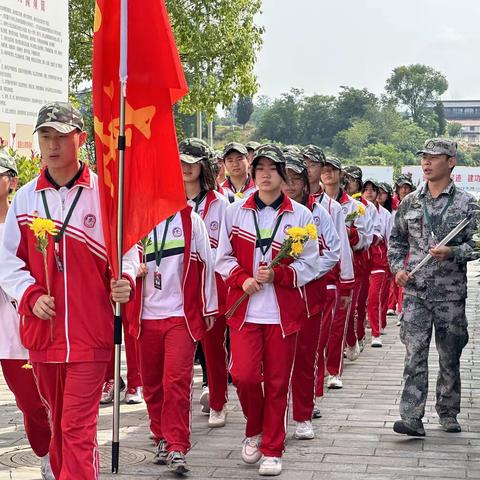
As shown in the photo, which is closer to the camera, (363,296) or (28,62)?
(363,296)

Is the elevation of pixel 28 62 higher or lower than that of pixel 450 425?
higher

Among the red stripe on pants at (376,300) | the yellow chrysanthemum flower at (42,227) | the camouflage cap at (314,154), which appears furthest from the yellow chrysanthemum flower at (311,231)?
the red stripe on pants at (376,300)

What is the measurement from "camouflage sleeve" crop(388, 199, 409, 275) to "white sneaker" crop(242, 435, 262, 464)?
76.0 inches

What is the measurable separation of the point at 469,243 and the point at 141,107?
3.11 m

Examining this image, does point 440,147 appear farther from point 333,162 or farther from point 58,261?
point 58,261

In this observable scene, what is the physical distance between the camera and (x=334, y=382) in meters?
11.3

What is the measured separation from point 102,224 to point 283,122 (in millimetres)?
128016

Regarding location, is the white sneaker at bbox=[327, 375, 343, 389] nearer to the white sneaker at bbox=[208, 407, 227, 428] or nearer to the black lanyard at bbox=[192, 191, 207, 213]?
the white sneaker at bbox=[208, 407, 227, 428]

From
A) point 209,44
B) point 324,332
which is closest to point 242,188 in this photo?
point 324,332

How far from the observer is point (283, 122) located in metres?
134

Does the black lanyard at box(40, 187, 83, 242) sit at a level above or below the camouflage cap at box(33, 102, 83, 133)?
below

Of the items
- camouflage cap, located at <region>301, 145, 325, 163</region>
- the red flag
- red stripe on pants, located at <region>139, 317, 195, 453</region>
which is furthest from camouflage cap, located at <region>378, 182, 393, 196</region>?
the red flag

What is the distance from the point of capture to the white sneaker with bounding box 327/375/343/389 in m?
11.3

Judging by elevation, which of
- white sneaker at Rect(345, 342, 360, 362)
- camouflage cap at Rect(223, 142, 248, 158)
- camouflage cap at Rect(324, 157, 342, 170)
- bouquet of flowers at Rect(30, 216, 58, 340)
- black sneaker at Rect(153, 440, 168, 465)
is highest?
camouflage cap at Rect(223, 142, 248, 158)
